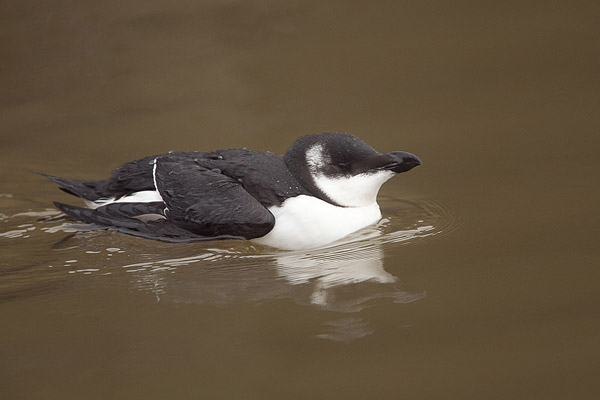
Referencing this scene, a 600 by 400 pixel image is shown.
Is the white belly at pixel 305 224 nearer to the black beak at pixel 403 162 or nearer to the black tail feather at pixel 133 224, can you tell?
the black tail feather at pixel 133 224

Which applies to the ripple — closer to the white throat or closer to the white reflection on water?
the white reflection on water

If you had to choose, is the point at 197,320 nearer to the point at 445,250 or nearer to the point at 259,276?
the point at 259,276

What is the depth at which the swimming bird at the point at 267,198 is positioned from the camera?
14.6 ft

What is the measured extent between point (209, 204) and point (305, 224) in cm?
48

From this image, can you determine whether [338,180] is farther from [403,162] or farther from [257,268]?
[257,268]

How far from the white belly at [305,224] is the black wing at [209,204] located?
0.27ft

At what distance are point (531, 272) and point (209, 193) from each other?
156cm

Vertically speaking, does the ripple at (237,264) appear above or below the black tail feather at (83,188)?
below

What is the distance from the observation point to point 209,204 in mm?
4445

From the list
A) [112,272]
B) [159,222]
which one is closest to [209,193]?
[159,222]

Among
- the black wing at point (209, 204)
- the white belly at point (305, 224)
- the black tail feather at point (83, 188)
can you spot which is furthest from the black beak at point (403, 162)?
the black tail feather at point (83, 188)

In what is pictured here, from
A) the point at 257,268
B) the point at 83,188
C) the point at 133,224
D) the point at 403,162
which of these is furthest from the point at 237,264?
the point at 83,188

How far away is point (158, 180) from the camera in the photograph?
4.65m

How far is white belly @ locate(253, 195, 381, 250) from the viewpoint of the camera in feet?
14.7
